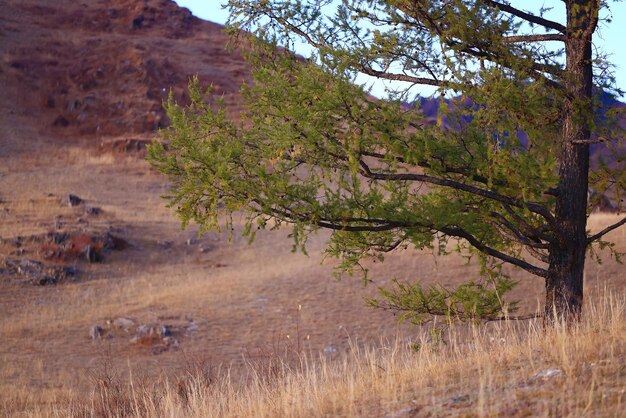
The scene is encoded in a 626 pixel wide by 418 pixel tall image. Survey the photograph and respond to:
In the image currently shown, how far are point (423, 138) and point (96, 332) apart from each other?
11.8 metres

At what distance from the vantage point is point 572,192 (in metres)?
7.89

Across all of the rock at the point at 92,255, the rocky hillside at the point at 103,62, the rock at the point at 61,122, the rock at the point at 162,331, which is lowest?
the rock at the point at 162,331

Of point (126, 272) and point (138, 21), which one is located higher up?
point (138, 21)

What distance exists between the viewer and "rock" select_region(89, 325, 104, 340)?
16344 millimetres

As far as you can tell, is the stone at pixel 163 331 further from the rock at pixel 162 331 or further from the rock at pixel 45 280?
the rock at pixel 45 280

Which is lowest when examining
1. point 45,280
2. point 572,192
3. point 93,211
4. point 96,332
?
point 96,332

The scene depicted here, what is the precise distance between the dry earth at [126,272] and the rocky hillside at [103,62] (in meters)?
0.21

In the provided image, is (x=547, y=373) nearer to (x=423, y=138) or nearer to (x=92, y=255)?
(x=423, y=138)

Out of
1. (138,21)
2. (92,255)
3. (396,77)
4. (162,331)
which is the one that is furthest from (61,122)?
(396,77)

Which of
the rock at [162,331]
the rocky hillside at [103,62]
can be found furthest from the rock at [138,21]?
the rock at [162,331]

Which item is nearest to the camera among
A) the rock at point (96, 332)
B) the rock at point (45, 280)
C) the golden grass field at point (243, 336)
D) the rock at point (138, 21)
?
the golden grass field at point (243, 336)

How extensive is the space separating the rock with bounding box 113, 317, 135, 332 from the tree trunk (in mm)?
11324

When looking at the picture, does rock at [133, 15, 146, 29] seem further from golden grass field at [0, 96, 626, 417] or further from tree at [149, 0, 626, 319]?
tree at [149, 0, 626, 319]

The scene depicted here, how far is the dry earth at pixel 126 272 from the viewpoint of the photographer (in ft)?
49.7
